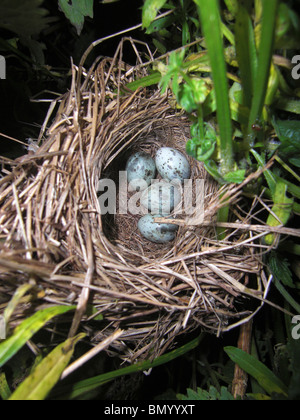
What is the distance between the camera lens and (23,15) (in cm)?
75

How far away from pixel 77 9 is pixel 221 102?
1.85 feet

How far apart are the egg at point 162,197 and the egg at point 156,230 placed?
0.06m

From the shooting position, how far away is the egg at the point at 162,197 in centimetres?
123

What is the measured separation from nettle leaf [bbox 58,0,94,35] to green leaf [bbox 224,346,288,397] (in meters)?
1.11

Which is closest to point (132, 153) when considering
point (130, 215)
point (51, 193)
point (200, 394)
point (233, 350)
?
point (130, 215)

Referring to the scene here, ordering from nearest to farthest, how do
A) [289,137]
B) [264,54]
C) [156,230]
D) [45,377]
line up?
1. [264,54]
2. [45,377]
3. [289,137]
4. [156,230]

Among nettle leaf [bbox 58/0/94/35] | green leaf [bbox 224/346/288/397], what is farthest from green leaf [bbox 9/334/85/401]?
nettle leaf [bbox 58/0/94/35]

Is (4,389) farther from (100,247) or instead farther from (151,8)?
(151,8)

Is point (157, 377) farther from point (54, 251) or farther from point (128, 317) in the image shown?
point (54, 251)

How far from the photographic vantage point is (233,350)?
96cm

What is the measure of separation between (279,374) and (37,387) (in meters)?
0.74

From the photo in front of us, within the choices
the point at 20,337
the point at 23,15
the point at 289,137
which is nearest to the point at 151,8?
the point at 23,15

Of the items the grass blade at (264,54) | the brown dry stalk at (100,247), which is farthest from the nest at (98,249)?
the grass blade at (264,54)

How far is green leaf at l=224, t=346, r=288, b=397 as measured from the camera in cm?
88
